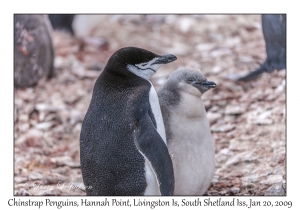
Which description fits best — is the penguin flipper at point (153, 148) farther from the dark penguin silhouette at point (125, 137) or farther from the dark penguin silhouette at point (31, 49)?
the dark penguin silhouette at point (31, 49)

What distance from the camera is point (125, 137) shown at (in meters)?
2.09

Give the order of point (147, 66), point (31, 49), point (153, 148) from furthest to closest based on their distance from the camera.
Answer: point (31, 49)
point (147, 66)
point (153, 148)

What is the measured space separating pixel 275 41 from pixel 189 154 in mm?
1348

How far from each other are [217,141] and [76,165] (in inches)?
33.6

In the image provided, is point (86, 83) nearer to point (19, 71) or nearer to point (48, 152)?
point (19, 71)

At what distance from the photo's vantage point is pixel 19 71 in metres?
4.04

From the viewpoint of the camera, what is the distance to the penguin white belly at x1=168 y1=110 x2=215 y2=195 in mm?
2361

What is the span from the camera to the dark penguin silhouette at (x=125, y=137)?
6.83ft
